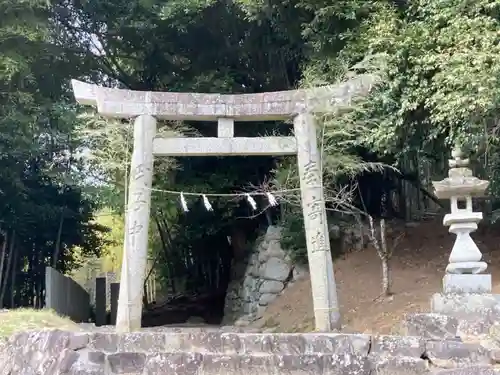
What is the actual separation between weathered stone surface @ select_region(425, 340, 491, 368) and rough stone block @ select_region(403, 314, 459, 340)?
0.47ft

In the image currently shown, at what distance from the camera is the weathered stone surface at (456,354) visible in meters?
5.61

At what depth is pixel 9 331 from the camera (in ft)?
24.0

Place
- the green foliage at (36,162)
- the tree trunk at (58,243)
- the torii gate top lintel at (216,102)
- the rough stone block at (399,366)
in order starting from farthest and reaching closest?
1. the tree trunk at (58,243)
2. the green foliage at (36,162)
3. the torii gate top lintel at (216,102)
4. the rough stone block at (399,366)

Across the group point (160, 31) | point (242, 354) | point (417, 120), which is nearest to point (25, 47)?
point (160, 31)

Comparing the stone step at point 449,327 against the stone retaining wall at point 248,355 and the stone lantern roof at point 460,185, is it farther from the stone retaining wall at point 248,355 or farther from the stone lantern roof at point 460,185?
the stone lantern roof at point 460,185

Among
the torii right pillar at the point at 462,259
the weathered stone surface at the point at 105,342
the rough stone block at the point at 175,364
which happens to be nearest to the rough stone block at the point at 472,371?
the torii right pillar at the point at 462,259

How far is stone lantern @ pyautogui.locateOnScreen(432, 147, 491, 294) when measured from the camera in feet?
21.1

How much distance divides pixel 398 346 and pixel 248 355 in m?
1.39

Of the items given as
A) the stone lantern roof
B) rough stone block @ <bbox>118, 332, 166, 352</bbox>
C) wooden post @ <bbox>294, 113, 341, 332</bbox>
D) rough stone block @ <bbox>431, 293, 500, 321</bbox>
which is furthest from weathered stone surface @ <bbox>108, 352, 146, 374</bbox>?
the stone lantern roof

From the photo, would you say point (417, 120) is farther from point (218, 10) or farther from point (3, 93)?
point (3, 93)

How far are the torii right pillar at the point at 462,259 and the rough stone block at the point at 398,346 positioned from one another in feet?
2.48

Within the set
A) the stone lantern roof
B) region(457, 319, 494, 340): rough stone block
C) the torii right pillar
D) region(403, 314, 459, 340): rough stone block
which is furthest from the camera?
the stone lantern roof

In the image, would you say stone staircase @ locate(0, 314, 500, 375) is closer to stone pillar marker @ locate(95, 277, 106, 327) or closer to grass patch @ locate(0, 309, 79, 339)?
grass patch @ locate(0, 309, 79, 339)

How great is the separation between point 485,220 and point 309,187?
197 inches
